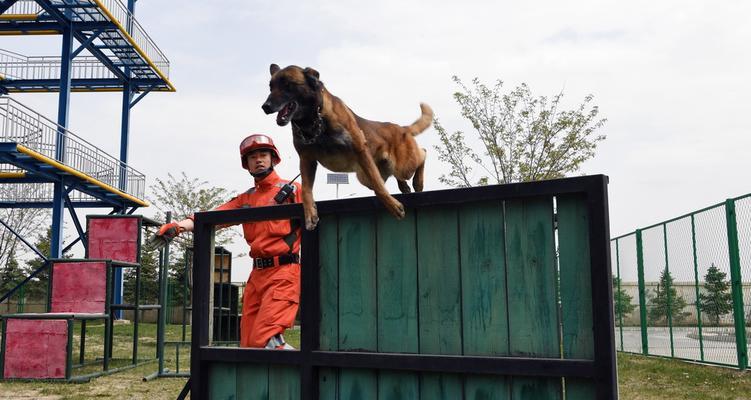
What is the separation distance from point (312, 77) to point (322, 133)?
0.94ft

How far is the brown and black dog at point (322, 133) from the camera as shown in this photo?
10.5 feet

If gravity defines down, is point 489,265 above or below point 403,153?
below

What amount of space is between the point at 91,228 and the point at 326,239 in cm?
917

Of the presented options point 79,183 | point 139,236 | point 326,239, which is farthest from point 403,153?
point 79,183

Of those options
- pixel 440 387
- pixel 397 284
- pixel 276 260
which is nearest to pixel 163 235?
pixel 276 260

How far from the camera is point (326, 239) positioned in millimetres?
3490

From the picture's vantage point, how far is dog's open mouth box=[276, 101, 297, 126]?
3.16 m

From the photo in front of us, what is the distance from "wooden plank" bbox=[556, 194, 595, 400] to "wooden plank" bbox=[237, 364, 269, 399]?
5.65 ft

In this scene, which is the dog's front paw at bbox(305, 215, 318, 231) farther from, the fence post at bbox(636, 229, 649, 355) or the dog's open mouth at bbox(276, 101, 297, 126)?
the fence post at bbox(636, 229, 649, 355)

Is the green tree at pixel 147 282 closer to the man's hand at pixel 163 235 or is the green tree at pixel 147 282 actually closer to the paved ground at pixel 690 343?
the paved ground at pixel 690 343

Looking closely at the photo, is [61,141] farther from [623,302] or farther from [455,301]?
[455,301]

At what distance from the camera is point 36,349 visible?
9.13 meters

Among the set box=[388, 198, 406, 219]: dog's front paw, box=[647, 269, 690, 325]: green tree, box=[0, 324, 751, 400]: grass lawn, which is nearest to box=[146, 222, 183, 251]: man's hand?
box=[388, 198, 406, 219]: dog's front paw

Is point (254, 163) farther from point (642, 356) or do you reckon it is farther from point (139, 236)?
point (642, 356)
